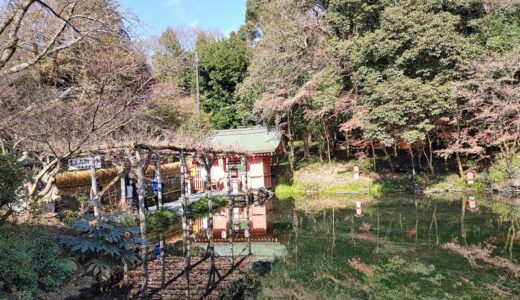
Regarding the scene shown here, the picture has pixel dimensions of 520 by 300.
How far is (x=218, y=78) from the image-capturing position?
2764 centimetres

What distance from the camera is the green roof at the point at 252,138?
70.2 ft

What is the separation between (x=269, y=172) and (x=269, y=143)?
1.71m

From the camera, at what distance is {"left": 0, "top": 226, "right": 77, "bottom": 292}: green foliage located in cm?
497

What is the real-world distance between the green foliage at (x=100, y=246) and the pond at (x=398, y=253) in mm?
2088

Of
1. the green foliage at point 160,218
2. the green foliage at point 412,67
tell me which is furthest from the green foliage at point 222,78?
the green foliage at point 160,218

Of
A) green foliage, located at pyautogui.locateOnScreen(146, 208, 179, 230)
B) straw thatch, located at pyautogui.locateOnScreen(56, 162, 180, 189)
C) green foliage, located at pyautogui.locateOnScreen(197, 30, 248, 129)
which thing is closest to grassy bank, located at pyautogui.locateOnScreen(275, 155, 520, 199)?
green foliage, located at pyautogui.locateOnScreen(197, 30, 248, 129)

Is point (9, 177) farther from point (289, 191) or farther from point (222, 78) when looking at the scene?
point (222, 78)

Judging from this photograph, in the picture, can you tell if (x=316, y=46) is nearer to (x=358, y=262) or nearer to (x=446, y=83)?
(x=446, y=83)

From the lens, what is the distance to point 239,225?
12.5 m

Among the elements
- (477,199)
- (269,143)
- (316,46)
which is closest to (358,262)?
(477,199)

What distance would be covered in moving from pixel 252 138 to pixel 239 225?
411 inches

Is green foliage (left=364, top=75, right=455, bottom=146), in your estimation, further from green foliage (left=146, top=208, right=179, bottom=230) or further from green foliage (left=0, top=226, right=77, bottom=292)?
green foliage (left=0, top=226, right=77, bottom=292)

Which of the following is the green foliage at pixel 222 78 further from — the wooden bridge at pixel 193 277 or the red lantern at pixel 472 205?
the wooden bridge at pixel 193 277

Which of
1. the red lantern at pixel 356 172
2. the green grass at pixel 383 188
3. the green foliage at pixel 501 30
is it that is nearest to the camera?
the green foliage at pixel 501 30
